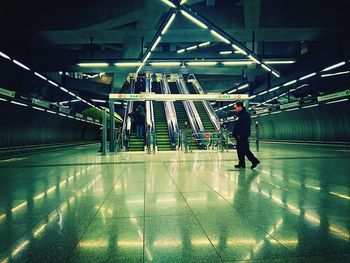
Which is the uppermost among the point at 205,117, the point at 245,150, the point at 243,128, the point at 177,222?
the point at 205,117

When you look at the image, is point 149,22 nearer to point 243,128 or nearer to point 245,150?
point 243,128

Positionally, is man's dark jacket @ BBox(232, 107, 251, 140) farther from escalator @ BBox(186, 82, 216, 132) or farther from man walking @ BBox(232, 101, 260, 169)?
escalator @ BBox(186, 82, 216, 132)

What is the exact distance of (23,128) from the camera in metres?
12.0

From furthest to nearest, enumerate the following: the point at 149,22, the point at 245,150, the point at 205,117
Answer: the point at 205,117 < the point at 149,22 < the point at 245,150

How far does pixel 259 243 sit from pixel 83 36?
10.9 metres

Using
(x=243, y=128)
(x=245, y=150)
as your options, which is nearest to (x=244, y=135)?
(x=243, y=128)

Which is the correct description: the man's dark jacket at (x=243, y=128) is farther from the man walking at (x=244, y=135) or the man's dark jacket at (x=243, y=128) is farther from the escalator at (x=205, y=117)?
the escalator at (x=205, y=117)

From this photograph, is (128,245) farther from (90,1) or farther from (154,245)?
(90,1)

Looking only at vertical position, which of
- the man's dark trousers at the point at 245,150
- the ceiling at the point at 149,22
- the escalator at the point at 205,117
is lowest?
the man's dark trousers at the point at 245,150

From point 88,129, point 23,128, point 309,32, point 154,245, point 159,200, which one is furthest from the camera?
point 88,129

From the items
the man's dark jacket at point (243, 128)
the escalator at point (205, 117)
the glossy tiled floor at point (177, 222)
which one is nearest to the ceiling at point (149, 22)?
the man's dark jacket at point (243, 128)

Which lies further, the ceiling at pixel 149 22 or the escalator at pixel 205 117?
the escalator at pixel 205 117

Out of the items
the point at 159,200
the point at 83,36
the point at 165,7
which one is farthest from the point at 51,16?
the point at 159,200

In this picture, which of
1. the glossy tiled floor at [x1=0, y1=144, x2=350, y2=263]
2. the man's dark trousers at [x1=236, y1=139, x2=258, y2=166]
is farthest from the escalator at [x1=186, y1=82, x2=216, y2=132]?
the glossy tiled floor at [x1=0, y1=144, x2=350, y2=263]
